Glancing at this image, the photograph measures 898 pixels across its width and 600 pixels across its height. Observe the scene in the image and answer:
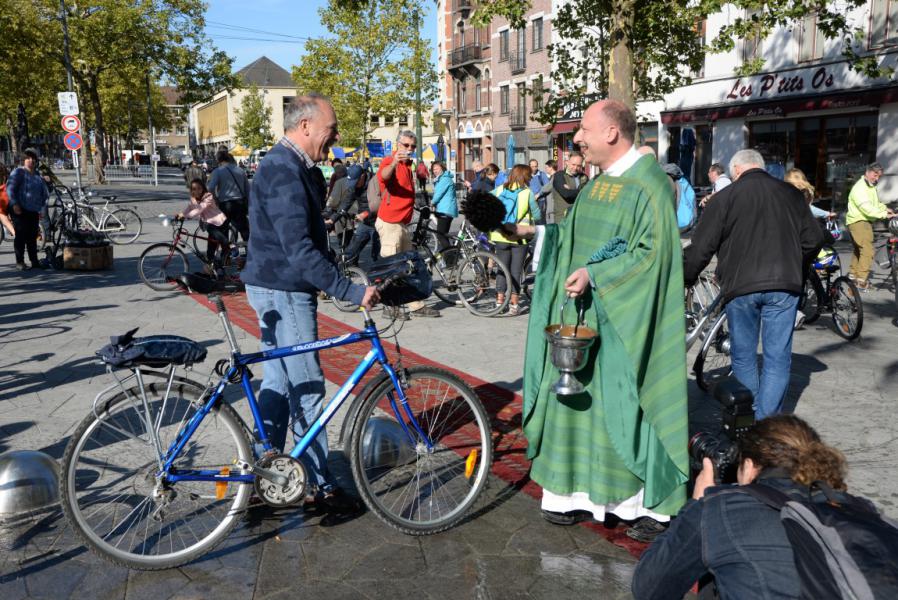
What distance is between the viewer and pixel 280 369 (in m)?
3.82

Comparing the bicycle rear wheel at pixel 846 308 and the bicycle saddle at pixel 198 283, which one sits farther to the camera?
the bicycle rear wheel at pixel 846 308

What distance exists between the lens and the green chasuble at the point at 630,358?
137 inches

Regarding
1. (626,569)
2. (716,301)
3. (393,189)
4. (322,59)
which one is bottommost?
(626,569)

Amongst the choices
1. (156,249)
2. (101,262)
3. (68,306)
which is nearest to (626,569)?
(68,306)

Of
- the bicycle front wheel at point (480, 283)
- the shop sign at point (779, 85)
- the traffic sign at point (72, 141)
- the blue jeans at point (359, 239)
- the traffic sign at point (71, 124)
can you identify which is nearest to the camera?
the bicycle front wheel at point (480, 283)

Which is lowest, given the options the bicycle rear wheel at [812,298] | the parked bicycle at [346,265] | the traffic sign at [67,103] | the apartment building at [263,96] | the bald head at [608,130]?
the bicycle rear wheel at [812,298]

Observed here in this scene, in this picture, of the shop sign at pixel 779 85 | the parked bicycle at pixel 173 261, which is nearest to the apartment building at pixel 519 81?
the shop sign at pixel 779 85

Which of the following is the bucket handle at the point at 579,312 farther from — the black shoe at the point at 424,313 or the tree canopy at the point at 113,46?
the tree canopy at the point at 113,46

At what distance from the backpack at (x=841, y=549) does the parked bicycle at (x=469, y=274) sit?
7.76 m

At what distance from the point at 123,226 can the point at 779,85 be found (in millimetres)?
18537

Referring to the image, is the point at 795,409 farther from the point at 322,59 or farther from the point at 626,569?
the point at 322,59

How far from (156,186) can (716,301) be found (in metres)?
39.4

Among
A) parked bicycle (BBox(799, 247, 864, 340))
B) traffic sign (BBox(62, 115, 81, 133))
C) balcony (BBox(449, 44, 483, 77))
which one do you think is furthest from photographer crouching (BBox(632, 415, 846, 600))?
balcony (BBox(449, 44, 483, 77))

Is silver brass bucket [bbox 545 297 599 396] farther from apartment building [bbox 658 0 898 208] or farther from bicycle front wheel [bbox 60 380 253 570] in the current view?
apartment building [bbox 658 0 898 208]
